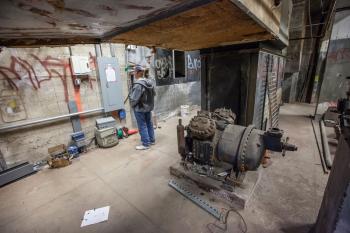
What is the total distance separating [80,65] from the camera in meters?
3.08

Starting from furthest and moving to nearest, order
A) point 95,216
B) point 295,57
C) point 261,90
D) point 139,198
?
point 295,57 < point 261,90 < point 139,198 < point 95,216

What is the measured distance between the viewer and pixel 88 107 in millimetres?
3424

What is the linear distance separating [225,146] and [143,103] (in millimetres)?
1828

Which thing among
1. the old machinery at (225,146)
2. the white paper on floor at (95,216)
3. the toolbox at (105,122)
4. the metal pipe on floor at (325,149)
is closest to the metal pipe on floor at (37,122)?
the toolbox at (105,122)

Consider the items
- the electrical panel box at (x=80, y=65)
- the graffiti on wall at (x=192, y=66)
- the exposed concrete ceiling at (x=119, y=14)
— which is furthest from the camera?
the graffiti on wall at (x=192, y=66)

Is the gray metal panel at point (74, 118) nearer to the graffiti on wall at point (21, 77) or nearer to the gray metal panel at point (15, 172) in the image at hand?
the graffiti on wall at point (21, 77)

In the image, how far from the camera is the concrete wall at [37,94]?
2.54 meters

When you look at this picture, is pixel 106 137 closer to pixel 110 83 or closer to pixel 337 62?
pixel 110 83

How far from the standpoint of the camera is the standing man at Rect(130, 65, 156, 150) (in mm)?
3123

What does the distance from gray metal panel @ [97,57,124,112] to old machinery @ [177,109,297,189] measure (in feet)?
6.81

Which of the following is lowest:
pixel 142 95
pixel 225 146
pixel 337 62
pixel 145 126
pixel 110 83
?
pixel 145 126

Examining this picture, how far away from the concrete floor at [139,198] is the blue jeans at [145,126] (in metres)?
0.38

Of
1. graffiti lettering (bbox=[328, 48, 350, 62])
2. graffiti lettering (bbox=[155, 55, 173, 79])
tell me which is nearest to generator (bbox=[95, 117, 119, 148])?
graffiti lettering (bbox=[155, 55, 173, 79])

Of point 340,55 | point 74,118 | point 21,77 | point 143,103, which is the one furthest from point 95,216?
point 340,55
